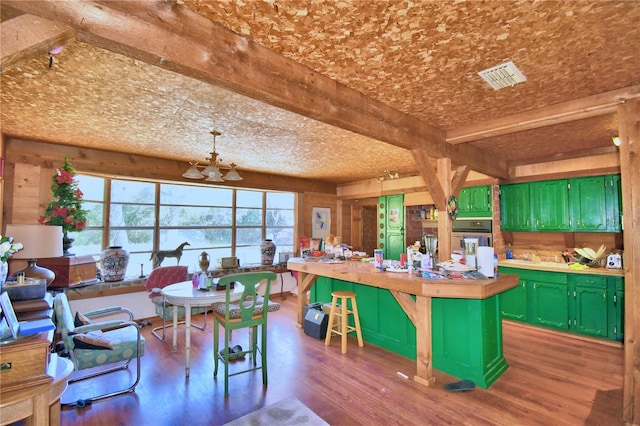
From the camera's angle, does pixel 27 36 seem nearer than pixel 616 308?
Yes

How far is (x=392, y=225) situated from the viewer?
6461 mm

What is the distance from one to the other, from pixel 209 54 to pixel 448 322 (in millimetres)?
2997

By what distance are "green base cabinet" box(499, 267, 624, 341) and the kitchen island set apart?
964mm

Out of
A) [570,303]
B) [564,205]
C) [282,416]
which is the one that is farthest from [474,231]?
[282,416]

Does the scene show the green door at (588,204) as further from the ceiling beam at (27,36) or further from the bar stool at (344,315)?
the ceiling beam at (27,36)

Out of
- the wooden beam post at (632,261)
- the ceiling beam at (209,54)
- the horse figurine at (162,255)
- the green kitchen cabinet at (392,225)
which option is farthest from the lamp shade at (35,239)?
the green kitchen cabinet at (392,225)

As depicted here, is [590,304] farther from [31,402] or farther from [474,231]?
[31,402]

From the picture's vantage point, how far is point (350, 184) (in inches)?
276

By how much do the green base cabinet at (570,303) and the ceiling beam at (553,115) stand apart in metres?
2.05

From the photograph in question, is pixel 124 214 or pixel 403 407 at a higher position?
pixel 124 214

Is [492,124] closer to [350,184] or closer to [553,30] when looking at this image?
[553,30]

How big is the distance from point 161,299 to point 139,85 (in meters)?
2.66

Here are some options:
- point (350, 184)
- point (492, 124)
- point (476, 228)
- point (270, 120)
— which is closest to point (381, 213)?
point (350, 184)

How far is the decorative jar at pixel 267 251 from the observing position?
19.4ft
